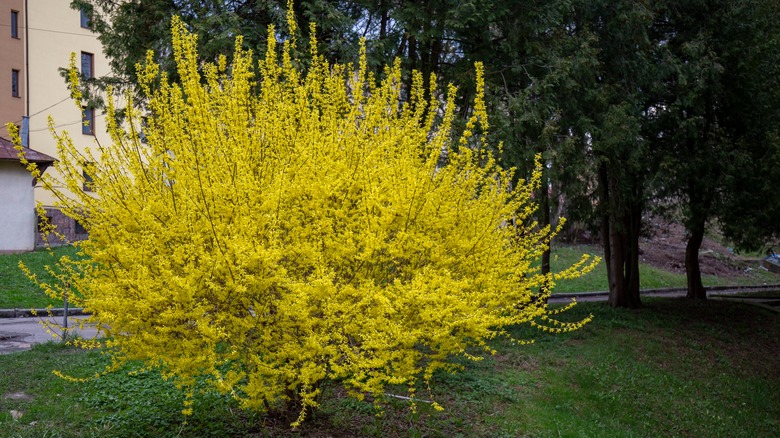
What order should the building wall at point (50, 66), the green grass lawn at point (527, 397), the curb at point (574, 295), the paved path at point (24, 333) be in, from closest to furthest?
1. the green grass lawn at point (527, 397)
2. the paved path at point (24, 333)
3. the curb at point (574, 295)
4. the building wall at point (50, 66)

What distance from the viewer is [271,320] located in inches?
215

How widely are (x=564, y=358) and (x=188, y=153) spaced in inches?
296

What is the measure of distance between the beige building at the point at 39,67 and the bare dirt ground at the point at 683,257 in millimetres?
23117

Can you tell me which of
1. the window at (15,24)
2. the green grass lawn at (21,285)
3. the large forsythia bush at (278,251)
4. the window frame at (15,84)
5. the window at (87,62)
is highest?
the window at (15,24)

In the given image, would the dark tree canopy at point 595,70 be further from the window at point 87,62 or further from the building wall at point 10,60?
the window at point 87,62

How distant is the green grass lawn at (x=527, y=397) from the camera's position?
6621mm

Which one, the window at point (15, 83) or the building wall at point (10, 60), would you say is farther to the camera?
the window at point (15, 83)

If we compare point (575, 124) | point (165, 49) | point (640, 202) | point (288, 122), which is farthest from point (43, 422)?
point (640, 202)

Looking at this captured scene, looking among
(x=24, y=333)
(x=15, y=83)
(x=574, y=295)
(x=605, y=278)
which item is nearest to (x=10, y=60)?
(x=15, y=83)

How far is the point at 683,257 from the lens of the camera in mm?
32062

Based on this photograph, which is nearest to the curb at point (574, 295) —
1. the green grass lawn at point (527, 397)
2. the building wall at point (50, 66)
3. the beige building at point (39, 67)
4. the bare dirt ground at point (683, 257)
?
the green grass lawn at point (527, 397)

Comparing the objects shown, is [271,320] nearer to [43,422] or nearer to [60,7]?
[43,422]

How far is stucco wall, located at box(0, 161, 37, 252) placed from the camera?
2094 centimetres

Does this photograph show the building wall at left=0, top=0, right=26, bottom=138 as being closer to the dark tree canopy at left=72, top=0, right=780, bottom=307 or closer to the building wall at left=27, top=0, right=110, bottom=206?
the building wall at left=27, top=0, right=110, bottom=206
